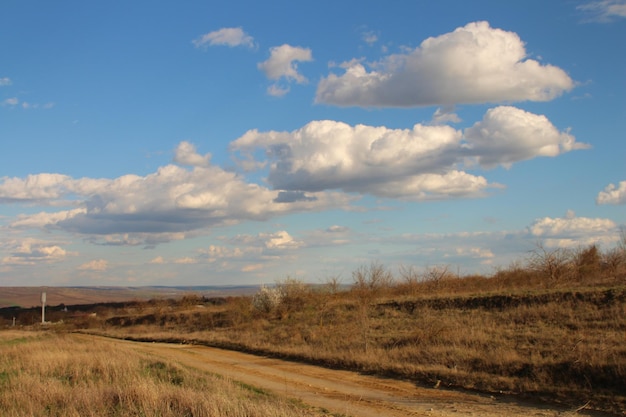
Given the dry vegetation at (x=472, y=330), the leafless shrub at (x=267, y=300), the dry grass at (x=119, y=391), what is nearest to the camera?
the dry grass at (x=119, y=391)

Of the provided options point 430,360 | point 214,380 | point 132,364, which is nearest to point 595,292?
point 430,360

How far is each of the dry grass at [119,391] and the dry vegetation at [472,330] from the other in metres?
5.65

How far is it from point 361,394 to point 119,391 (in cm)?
567

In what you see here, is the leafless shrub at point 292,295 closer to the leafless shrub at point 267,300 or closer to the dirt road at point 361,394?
the leafless shrub at point 267,300

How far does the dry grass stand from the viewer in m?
9.73

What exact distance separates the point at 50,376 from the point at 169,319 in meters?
31.8

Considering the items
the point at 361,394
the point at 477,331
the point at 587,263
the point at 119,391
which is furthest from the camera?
the point at 587,263

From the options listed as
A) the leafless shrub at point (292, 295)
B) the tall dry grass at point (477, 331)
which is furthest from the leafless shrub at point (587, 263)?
the leafless shrub at point (292, 295)

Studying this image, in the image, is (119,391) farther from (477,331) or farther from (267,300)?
(267,300)

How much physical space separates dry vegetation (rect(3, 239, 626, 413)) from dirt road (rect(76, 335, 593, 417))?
2.99ft

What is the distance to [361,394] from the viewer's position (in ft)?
43.7

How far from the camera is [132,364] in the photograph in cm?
1714

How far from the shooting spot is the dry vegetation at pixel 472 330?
1334cm

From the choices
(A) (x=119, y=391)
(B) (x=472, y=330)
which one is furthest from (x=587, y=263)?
(A) (x=119, y=391)
